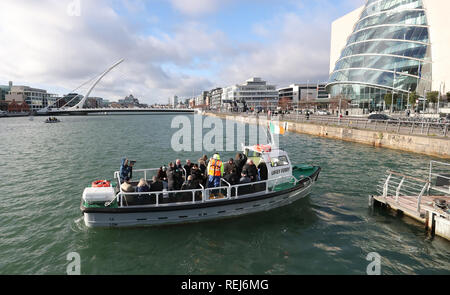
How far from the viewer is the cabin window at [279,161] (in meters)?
11.6

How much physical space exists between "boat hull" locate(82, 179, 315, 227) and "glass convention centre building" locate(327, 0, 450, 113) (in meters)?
57.6

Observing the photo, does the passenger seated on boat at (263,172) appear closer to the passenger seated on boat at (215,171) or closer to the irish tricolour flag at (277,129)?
the irish tricolour flag at (277,129)

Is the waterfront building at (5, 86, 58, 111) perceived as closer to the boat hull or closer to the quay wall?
the quay wall

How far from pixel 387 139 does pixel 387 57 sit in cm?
4523

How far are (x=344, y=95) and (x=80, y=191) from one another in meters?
73.2

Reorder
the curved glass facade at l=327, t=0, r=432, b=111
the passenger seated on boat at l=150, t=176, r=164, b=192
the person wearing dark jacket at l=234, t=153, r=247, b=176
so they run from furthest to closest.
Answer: the curved glass facade at l=327, t=0, r=432, b=111, the person wearing dark jacket at l=234, t=153, r=247, b=176, the passenger seated on boat at l=150, t=176, r=164, b=192

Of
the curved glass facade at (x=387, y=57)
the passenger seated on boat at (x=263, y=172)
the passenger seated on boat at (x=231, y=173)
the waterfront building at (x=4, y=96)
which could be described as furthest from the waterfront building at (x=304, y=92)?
the waterfront building at (x=4, y=96)

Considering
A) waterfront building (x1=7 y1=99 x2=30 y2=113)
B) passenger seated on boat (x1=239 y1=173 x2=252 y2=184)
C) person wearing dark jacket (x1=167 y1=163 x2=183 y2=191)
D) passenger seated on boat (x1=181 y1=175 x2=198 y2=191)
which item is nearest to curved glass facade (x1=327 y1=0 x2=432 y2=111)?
passenger seated on boat (x1=239 y1=173 x2=252 y2=184)

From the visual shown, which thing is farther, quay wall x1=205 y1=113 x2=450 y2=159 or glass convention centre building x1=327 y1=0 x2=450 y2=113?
glass convention centre building x1=327 y1=0 x2=450 y2=113

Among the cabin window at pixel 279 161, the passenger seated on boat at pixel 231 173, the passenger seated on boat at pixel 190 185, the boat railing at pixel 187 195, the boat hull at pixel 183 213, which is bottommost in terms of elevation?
the boat hull at pixel 183 213

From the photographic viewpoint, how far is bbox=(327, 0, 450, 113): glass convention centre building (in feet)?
185

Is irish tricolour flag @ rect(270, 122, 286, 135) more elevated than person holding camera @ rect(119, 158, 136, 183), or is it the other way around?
irish tricolour flag @ rect(270, 122, 286, 135)

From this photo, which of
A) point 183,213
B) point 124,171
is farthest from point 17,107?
point 183,213

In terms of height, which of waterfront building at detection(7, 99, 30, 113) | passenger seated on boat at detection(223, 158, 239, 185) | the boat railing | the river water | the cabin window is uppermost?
waterfront building at detection(7, 99, 30, 113)
